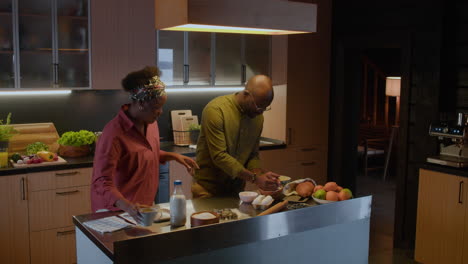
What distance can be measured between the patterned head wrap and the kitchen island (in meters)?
0.65

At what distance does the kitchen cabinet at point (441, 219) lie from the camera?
436 centimetres

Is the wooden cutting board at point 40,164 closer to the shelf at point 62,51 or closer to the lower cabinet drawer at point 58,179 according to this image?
the lower cabinet drawer at point 58,179

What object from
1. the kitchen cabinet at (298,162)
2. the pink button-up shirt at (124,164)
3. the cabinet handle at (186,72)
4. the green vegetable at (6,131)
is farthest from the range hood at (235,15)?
the kitchen cabinet at (298,162)

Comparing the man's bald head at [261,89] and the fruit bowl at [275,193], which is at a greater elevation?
the man's bald head at [261,89]

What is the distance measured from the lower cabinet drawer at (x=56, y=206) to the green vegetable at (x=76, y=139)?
450mm

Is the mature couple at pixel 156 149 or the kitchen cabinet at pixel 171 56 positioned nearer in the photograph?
the mature couple at pixel 156 149

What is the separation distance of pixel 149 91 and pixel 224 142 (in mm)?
689

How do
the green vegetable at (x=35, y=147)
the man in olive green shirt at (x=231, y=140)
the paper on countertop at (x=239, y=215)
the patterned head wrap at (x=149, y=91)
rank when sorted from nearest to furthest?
the paper on countertop at (x=239, y=215) < the patterned head wrap at (x=149, y=91) < the man in olive green shirt at (x=231, y=140) < the green vegetable at (x=35, y=147)

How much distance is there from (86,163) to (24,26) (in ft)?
4.14

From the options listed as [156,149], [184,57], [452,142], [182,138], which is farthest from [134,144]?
[452,142]

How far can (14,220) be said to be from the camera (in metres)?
4.26

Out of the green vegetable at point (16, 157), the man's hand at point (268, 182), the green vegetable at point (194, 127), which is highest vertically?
the green vegetable at point (194, 127)

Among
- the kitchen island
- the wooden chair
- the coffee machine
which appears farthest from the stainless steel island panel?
the wooden chair

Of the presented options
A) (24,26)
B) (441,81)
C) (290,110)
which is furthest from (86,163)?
(441,81)
